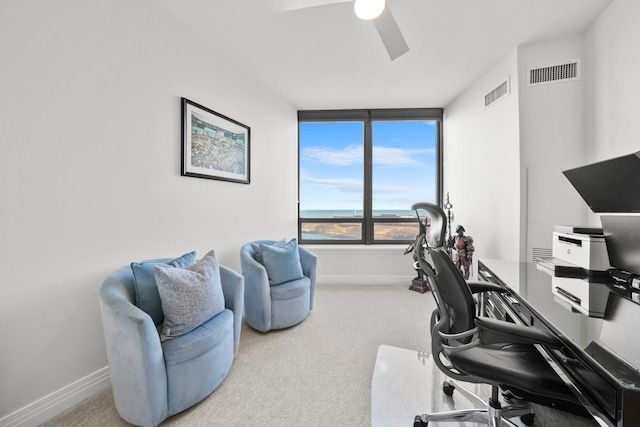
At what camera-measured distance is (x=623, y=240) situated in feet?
4.49

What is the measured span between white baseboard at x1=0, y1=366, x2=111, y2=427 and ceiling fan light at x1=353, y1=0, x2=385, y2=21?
112 inches

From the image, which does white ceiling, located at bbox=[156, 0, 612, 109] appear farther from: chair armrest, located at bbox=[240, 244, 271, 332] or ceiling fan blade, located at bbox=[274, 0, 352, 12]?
chair armrest, located at bbox=[240, 244, 271, 332]

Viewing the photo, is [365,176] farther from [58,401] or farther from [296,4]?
[58,401]

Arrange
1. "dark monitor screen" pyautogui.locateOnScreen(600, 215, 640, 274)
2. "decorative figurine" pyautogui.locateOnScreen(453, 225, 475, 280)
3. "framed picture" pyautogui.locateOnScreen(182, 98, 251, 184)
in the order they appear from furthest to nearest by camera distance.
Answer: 1. "decorative figurine" pyautogui.locateOnScreen(453, 225, 475, 280)
2. "framed picture" pyautogui.locateOnScreen(182, 98, 251, 184)
3. "dark monitor screen" pyautogui.locateOnScreen(600, 215, 640, 274)

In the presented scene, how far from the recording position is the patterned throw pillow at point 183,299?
5.19ft

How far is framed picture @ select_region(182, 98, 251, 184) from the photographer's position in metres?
2.32

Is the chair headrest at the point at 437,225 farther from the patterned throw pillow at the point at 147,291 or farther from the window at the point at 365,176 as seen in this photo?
the window at the point at 365,176

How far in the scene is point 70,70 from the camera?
1.58 meters

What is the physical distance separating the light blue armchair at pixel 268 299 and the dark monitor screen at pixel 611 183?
2.36 m

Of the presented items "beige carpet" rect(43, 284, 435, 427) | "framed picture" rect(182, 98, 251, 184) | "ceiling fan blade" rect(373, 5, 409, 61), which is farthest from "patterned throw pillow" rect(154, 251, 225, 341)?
"ceiling fan blade" rect(373, 5, 409, 61)

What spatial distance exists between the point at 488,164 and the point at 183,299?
11.0ft

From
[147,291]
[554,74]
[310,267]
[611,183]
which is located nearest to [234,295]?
[147,291]

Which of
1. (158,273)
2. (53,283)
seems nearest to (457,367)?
(158,273)

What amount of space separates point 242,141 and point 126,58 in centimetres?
126
